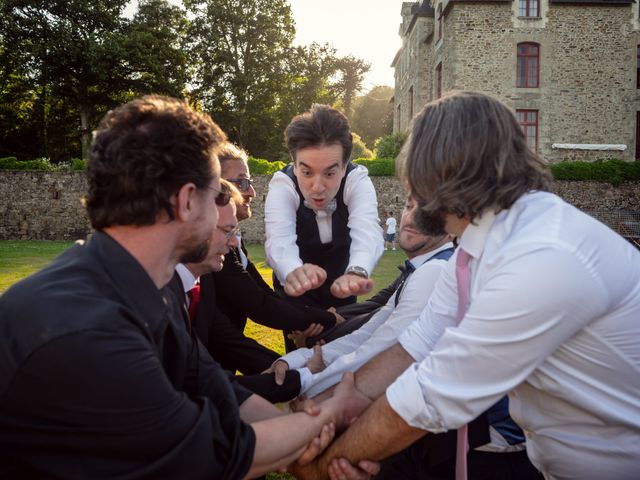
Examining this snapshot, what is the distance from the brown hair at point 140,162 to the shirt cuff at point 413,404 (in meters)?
1.01

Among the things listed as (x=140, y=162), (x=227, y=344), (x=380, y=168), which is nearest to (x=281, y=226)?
(x=227, y=344)

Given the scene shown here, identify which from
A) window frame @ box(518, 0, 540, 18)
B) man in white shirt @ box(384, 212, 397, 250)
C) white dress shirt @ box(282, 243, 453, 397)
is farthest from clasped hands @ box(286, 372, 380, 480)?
window frame @ box(518, 0, 540, 18)

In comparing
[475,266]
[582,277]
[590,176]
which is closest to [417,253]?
[475,266]

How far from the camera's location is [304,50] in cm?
3962

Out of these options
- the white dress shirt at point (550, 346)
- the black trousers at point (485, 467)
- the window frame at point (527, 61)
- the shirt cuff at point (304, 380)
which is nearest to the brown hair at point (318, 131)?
the shirt cuff at point (304, 380)

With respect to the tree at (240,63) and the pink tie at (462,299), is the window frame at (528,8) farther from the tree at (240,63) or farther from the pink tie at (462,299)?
the pink tie at (462,299)

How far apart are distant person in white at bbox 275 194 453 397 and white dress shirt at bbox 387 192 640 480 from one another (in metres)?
0.92

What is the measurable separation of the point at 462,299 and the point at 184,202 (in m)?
1.19

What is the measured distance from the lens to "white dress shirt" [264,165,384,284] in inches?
156

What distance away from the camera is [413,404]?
6.37ft

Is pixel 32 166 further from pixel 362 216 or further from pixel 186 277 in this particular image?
pixel 186 277

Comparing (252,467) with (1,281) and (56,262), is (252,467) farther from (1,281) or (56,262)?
(1,281)

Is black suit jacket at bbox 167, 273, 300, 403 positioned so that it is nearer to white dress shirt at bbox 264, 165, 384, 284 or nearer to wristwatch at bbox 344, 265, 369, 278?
white dress shirt at bbox 264, 165, 384, 284

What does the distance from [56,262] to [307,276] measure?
1.83 metres
